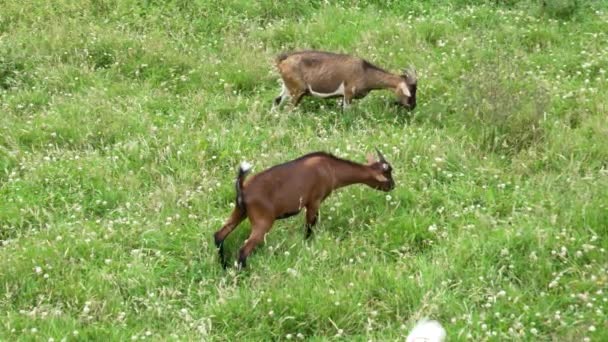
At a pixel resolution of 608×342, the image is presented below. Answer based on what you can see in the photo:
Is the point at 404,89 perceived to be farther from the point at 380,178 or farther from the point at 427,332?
the point at 427,332

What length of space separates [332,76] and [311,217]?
2.60 m

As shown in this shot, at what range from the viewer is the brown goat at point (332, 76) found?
857 cm

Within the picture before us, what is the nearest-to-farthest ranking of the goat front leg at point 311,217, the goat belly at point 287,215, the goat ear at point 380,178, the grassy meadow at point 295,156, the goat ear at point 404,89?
the grassy meadow at point 295,156 < the goat belly at point 287,215 < the goat front leg at point 311,217 < the goat ear at point 380,178 < the goat ear at point 404,89

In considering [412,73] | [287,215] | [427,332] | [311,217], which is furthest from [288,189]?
[412,73]

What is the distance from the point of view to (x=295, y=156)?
24.3ft

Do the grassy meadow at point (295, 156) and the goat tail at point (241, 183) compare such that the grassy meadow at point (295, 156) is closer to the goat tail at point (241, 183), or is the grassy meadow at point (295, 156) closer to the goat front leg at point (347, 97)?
the goat front leg at point (347, 97)

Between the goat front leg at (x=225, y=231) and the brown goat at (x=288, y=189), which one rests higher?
the brown goat at (x=288, y=189)

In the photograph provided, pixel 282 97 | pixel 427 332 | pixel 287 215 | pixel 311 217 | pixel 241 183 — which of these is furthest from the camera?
pixel 282 97

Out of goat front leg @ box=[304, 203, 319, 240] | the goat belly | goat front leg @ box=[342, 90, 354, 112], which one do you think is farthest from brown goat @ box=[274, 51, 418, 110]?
the goat belly

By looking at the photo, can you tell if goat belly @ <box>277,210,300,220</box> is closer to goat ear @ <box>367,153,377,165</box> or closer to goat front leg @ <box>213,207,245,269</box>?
goat front leg @ <box>213,207,245,269</box>

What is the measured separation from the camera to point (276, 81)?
931cm

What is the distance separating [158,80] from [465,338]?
5317mm

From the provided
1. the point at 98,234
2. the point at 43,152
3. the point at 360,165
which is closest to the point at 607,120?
the point at 360,165

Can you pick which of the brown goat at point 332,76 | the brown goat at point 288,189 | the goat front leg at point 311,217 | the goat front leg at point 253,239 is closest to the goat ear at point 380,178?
the brown goat at point 288,189
